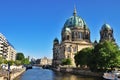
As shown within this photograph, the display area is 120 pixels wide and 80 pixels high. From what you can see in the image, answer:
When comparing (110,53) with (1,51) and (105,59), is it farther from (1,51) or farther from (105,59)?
(1,51)

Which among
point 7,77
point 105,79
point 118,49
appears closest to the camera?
point 7,77

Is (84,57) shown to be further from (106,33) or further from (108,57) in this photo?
(106,33)

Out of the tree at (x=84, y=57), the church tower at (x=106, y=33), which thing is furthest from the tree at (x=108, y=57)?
the church tower at (x=106, y=33)

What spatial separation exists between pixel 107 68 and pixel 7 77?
148ft

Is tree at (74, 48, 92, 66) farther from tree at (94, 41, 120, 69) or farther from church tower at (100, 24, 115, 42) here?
church tower at (100, 24, 115, 42)

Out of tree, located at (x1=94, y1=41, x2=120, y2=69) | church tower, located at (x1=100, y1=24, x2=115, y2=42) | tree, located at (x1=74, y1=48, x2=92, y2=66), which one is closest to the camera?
tree, located at (x1=94, y1=41, x2=120, y2=69)

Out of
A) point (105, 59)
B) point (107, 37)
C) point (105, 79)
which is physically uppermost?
point (107, 37)

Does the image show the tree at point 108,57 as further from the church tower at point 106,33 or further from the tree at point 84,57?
the church tower at point 106,33

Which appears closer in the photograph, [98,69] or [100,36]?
[98,69]

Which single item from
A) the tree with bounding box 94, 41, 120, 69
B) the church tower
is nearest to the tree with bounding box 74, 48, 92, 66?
the tree with bounding box 94, 41, 120, 69

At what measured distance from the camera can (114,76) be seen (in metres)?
77.6

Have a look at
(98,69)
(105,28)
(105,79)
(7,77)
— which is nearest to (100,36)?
(105,28)

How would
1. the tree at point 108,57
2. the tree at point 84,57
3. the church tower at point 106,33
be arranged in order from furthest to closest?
the church tower at point 106,33 → the tree at point 84,57 → the tree at point 108,57

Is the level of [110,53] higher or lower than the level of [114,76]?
higher
